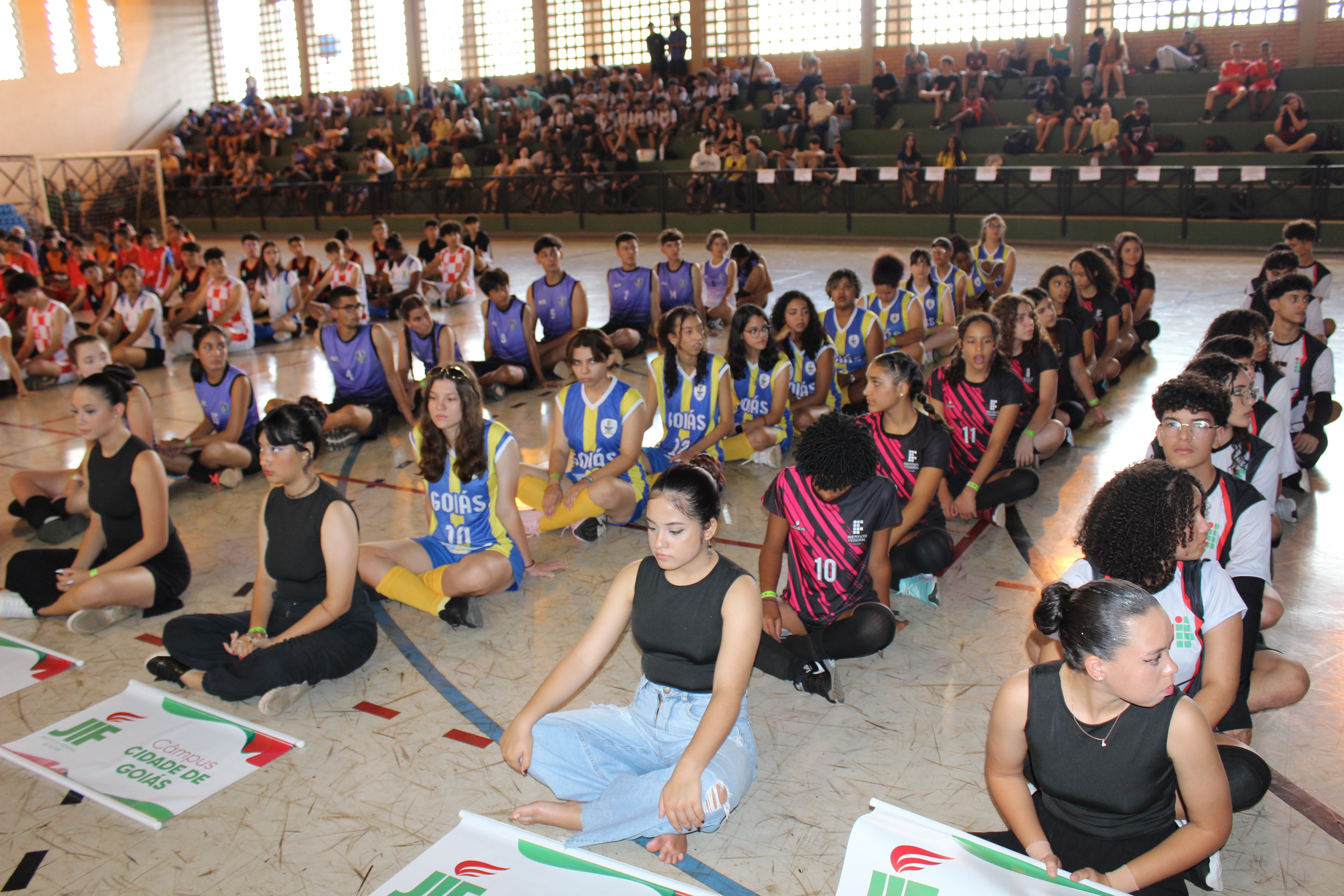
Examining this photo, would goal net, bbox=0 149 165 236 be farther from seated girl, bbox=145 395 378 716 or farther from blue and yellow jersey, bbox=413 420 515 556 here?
seated girl, bbox=145 395 378 716

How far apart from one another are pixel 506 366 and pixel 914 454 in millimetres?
4839

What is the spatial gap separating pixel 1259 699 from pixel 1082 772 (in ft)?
4.53

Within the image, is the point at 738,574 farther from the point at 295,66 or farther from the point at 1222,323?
the point at 295,66

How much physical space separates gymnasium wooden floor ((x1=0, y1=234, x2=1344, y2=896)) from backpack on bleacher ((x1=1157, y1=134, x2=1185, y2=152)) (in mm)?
13058

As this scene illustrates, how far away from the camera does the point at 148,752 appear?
134 inches

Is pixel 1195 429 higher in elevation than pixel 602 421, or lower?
higher

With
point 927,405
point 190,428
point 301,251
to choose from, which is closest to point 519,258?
point 301,251

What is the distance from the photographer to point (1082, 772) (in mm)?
2324

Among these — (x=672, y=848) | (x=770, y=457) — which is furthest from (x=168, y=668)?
(x=770, y=457)

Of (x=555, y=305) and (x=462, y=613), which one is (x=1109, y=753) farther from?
(x=555, y=305)

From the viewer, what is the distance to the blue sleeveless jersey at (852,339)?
742 cm

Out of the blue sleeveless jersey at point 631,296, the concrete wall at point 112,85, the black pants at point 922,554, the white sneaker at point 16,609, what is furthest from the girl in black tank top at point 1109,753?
the concrete wall at point 112,85

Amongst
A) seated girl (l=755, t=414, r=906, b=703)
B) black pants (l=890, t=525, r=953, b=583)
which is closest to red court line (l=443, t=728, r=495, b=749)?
seated girl (l=755, t=414, r=906, b=703)

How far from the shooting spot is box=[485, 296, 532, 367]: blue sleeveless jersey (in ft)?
27.9
